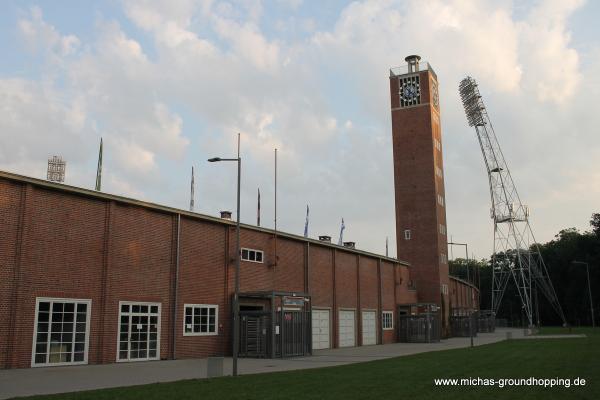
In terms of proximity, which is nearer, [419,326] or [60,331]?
[60,331]

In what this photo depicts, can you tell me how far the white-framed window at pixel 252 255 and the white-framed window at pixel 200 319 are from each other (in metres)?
3.76

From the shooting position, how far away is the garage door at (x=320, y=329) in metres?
40.4

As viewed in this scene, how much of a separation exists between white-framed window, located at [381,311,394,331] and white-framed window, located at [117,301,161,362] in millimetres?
27056

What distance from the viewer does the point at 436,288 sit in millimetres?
59938

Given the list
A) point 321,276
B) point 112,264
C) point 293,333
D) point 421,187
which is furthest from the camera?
point 421,187

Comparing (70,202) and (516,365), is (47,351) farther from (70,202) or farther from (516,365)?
(516,365)

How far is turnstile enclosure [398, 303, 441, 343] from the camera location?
51438 mm

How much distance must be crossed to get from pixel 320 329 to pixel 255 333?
1055 centimetres

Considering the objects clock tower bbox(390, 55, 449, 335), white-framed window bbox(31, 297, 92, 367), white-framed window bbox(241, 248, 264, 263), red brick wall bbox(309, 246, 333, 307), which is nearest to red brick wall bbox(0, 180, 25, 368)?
white-framed window bbox(31, 297, 92, 367)

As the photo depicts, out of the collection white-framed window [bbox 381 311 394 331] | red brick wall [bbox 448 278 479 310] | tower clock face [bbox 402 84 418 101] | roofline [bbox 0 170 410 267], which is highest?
tower clock face [bbox 402 84 418 101]

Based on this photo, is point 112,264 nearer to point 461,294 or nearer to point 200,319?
point 200,319

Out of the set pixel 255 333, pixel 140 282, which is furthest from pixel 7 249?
pixel 255 333

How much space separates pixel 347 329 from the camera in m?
45.2

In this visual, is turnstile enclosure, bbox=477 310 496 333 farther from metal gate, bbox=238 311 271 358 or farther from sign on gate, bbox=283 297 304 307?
metal gate, bbox=238 311 271 358
